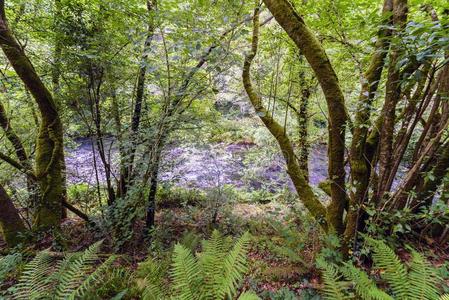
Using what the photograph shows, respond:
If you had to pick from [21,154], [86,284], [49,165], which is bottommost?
[86,284]

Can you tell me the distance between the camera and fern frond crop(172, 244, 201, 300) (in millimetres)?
1586

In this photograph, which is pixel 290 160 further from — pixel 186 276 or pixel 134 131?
pixel 134 131

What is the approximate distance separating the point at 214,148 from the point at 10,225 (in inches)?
133

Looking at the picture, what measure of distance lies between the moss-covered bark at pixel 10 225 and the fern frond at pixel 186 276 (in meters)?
2.83

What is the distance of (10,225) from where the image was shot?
126 inches

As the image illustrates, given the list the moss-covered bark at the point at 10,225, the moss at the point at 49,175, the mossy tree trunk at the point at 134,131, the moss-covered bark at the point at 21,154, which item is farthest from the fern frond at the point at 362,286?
the moss-covered bark at the point at 21,154

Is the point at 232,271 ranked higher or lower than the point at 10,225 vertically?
higher

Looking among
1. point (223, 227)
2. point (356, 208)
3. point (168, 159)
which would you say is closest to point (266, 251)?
point (223, 227)

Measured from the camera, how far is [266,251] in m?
3.18

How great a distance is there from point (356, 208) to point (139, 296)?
210 cm

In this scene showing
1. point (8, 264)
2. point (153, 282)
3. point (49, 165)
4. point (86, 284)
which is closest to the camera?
point (86, 284)

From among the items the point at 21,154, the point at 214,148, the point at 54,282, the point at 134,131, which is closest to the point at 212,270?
the point at 54,282

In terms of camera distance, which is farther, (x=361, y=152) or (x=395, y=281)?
(x=361, y=152)

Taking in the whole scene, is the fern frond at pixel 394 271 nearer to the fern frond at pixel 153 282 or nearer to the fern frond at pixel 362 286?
the fern frond at pixel 362 286
